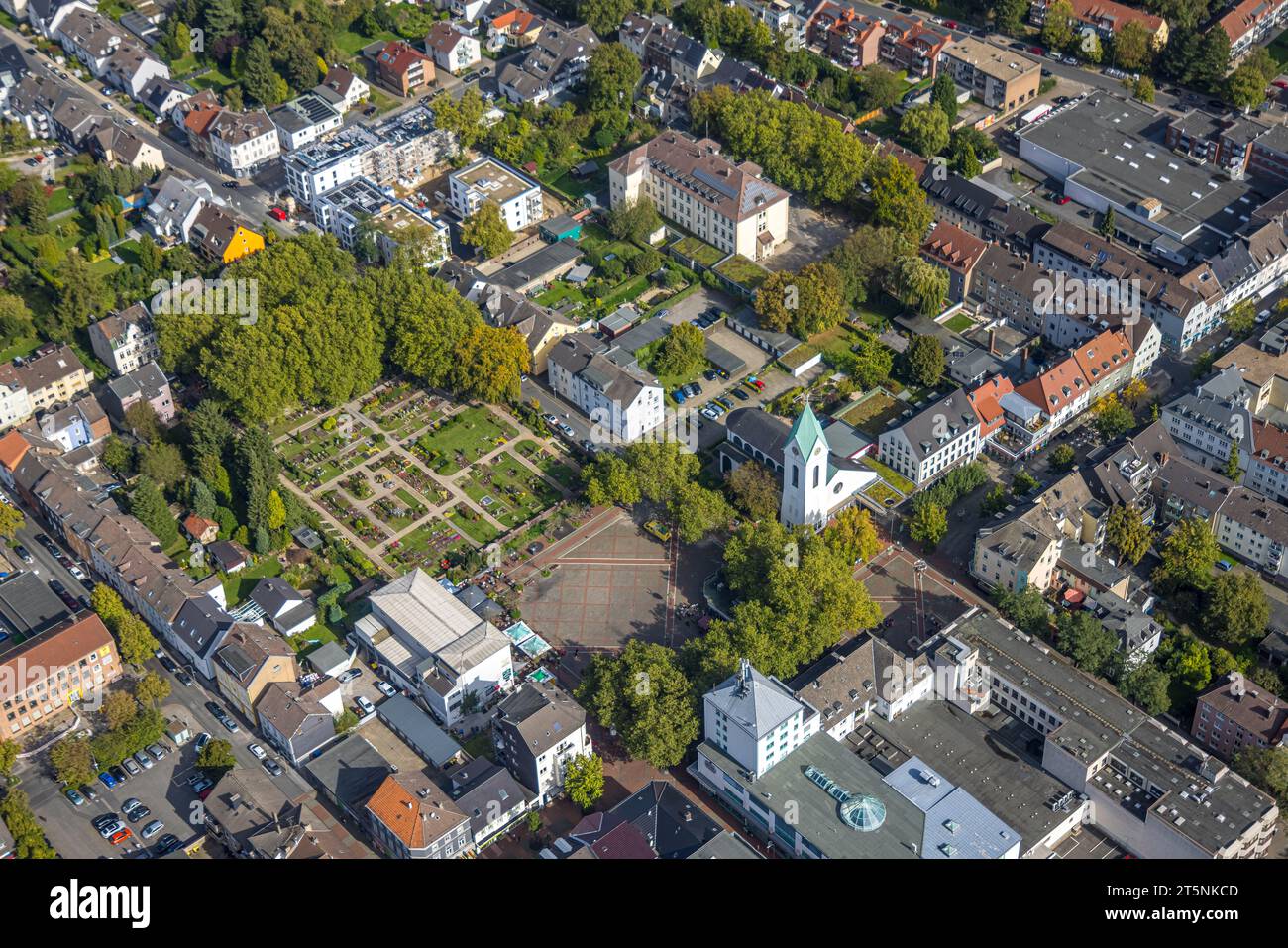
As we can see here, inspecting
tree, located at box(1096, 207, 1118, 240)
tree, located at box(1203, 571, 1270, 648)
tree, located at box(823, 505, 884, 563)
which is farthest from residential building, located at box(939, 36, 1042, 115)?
tree, located at box(1203, 571, 1270, 648)

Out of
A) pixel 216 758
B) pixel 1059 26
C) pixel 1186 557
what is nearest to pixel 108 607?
pixel 216 758

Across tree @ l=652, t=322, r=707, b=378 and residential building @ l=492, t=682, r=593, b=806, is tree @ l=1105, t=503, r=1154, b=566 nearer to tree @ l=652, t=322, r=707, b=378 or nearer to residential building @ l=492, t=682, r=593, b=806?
tree @ l=652, t=322, r=707, b=378

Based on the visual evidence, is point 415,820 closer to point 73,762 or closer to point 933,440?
point 73,762

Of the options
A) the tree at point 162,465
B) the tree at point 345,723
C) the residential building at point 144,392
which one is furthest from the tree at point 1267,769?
the residential building at point 144,392

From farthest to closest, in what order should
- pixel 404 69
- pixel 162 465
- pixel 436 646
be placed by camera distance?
pixel 404 69, pixel 162 465, pixel 436 646

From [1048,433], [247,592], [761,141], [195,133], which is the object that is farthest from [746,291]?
[195,133]
